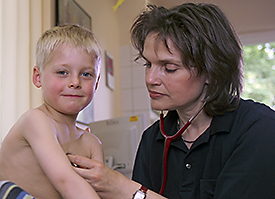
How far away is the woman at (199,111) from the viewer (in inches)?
36.5

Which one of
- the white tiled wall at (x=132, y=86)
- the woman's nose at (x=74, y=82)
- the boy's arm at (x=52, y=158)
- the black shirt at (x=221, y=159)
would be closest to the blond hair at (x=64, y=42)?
the woman's nose at (x=74, y=82)

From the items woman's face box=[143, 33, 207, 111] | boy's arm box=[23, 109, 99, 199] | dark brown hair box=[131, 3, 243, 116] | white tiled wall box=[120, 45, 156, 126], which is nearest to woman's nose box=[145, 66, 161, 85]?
woman's face box=[143, 33, 207, 111]

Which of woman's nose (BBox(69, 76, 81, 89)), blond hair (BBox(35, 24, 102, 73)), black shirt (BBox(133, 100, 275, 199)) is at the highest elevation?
blond hair (BBox(35, 24, 102, 73))

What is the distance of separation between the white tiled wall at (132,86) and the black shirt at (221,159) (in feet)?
7.96

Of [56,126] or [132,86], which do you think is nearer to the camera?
[56,126]

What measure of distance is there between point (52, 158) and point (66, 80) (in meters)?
0.28

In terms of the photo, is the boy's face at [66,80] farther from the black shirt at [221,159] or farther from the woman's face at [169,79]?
the black shirt at [221,159]

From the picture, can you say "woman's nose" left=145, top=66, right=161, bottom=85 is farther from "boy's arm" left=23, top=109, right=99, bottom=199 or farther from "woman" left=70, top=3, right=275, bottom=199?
"boy's arm" left=23, top=109, right=99, bottom=199

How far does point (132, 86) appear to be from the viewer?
3.87 m

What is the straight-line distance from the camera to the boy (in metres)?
0.84

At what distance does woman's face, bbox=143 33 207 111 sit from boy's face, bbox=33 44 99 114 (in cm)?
24

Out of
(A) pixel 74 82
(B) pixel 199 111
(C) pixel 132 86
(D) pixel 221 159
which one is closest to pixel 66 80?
(A) pixel 74 82

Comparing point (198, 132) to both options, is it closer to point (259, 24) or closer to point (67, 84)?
point (67, 84)

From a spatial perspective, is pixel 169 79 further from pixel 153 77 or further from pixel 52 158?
pixel 52 158
